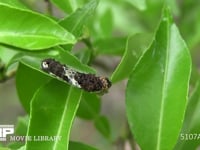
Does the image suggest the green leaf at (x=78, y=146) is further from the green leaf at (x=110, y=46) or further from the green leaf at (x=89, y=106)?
the green leaf at (x=110, y=46)

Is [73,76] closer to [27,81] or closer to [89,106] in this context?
[27,81]

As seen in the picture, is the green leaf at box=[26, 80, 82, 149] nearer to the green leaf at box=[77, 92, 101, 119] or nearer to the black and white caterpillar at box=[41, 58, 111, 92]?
the black and white caterpillar at box=[41, 58, 111, 92]

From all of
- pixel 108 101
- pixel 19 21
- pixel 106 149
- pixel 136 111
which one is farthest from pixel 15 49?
pixel 108 101

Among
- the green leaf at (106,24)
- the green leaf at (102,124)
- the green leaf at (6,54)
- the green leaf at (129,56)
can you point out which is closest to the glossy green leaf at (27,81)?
the green leaf at (6,54)

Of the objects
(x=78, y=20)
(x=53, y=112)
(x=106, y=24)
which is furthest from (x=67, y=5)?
(x=106, y=24)

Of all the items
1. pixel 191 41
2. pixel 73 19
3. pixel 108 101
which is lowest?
pixel 108 101

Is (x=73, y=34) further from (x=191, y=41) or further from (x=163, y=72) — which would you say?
(x=191, y=41)
